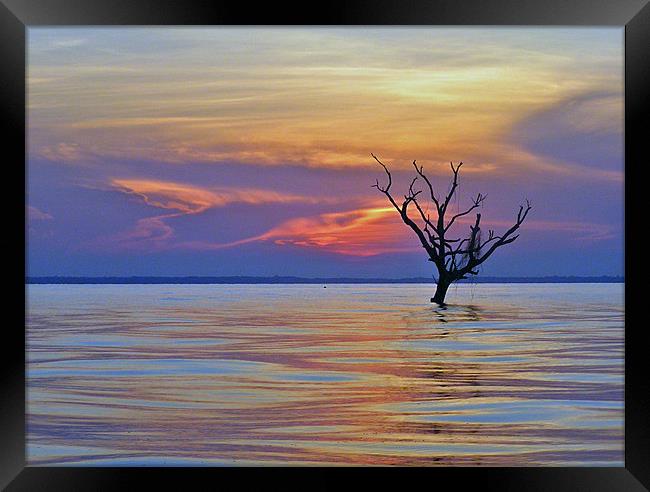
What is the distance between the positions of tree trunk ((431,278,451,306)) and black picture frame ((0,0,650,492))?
5.94m

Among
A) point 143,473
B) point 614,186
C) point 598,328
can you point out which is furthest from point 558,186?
point 143,473

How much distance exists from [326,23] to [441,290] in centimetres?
645

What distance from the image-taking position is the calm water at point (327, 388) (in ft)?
12.2

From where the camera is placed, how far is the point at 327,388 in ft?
15.3

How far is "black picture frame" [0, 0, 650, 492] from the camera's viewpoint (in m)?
2.18

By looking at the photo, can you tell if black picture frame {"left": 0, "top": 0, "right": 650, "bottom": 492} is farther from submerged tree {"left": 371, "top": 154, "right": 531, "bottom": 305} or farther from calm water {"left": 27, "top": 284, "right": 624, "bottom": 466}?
submerged tree {"left": 371, "top": 154, "right": 531, "bottom": 305}

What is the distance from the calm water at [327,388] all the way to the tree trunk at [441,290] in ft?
0.74

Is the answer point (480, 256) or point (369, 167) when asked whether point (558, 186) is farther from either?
point (480, 256)

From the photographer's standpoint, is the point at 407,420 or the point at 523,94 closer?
the point at 407,420

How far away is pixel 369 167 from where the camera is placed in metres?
10.3

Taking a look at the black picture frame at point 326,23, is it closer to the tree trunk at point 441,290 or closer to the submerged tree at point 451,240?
the submerged tree at point 451,240

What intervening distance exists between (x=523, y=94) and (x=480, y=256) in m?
3.37

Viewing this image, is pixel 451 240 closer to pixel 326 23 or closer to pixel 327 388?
pixel 327 388

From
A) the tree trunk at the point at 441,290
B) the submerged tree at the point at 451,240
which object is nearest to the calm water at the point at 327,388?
the tree trunk at the point at 441,290
